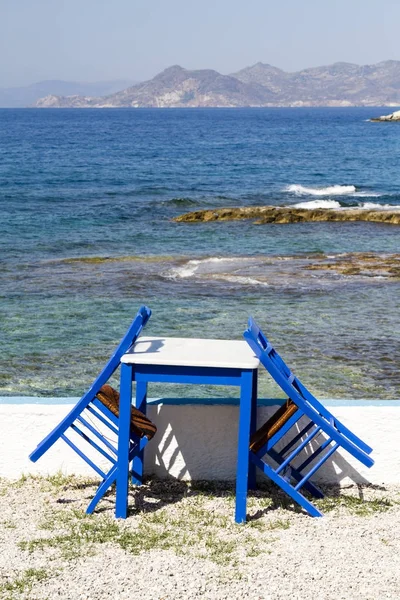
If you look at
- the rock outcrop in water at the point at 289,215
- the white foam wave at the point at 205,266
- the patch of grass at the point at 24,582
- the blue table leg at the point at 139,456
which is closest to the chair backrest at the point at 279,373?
the blue table leg at the point at 139,456

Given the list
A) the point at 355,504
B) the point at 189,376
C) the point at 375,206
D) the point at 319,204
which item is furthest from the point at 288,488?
the point at 319,204

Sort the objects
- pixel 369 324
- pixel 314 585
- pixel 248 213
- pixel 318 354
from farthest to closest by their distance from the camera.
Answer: pixel 248 213 < pixel 369 324 < pixel 318 354 < pixel 314 585

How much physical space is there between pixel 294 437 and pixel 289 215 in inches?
1036

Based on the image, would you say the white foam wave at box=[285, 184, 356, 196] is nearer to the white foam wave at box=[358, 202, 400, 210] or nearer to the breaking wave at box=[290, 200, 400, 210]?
the breaking wave at box=[290, 200, 400, 210]

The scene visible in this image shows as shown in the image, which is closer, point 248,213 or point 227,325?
point 227,325

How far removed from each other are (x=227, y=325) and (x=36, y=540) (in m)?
11.3

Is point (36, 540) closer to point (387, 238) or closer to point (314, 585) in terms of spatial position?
point (314, 585)

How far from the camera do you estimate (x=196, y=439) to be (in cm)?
738

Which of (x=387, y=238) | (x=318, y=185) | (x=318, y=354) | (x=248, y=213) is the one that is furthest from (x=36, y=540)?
(x=318, y=185)

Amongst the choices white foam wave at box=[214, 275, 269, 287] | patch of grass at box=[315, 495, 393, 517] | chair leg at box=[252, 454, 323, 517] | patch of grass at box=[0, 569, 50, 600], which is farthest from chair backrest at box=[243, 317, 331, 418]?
white foam wave at box=[214, 275, 269, 287]

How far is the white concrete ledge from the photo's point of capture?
288 inches

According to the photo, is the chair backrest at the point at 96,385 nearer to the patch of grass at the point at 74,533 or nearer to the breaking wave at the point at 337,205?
the patch of grass at the point at 74,533

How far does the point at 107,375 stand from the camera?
6.44 meters

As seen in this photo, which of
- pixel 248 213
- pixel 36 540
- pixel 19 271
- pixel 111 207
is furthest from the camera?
pixel 111 207
